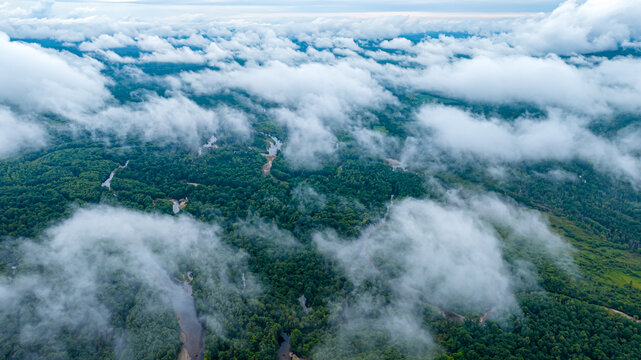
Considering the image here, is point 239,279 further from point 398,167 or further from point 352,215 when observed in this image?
point 398,167

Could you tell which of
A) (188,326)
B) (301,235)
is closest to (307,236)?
(301,235)

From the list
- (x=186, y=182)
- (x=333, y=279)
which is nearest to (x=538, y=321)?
(x=333, y=279)

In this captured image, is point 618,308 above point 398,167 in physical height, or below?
above

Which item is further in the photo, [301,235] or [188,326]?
A: [301,235]

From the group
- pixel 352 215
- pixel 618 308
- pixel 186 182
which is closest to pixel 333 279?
pixel 352 215

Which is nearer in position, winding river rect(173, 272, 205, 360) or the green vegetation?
the green vegetation

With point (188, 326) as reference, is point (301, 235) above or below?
above

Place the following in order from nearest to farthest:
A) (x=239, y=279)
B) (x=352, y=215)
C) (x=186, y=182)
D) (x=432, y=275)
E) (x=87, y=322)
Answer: (x=87, y=322) → (x=239, y=279) → (x=432, y=275) → (x=352, y=215) → (x=186, y=182)

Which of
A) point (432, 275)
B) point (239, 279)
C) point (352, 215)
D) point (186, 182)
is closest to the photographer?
point (239, 279)

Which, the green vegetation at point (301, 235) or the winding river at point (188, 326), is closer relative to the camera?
the green vegetation at point (301, 235)

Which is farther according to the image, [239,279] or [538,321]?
[239,279]

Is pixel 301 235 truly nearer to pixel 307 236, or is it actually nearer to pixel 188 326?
pixel 307 236
